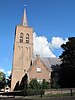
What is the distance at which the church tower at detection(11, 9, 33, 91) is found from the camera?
75.8m

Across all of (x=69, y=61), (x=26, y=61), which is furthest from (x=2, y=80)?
(x=69, y=61)

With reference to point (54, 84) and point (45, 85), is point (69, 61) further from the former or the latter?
point (45, 85)

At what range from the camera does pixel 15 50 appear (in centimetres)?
7881

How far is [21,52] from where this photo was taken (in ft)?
260

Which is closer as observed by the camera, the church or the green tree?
the green tree

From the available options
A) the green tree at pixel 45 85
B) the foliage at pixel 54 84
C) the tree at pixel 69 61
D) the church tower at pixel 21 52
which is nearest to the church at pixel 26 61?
the church tower at pixel 21 52

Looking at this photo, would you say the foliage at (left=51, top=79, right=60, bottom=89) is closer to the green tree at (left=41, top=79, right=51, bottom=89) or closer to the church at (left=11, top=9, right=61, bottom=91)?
the green tree at (left=41, top=79, right=51, bottom=89)

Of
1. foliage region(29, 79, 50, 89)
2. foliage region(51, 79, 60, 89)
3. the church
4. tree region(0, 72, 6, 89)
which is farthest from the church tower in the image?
tree region(0, 72, 6, 89)

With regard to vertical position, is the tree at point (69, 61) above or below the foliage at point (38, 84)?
above

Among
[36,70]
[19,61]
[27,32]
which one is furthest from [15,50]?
[36,70]

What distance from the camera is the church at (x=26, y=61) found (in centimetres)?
6412

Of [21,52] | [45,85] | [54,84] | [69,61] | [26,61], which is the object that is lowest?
[45,85]

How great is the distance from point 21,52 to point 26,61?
3.77 m

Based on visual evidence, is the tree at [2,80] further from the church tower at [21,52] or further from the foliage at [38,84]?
the foliage at [38,84]
